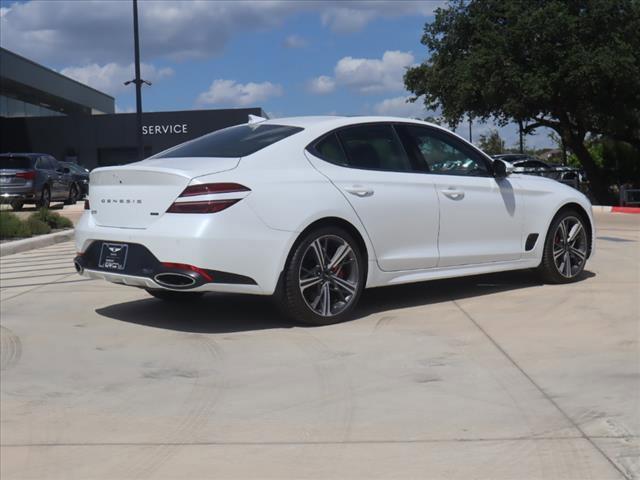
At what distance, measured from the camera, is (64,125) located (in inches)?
2094

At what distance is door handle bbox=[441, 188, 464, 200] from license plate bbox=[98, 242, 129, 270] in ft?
9.03

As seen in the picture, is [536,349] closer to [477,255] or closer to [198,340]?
[477,255]

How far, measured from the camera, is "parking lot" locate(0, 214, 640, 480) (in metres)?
3.77

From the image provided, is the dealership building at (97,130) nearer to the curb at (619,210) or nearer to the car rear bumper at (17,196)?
the car rear bumper at (17,196)

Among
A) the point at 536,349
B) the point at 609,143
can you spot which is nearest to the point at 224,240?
the point at 536,349

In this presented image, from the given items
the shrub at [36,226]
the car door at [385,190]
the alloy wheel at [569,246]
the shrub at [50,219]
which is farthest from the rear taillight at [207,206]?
the shrub at [50,219]

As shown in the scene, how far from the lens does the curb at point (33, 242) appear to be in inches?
471

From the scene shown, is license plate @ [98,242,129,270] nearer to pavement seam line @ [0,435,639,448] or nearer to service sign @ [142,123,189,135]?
pavement seam line @ [0,435,639,448]

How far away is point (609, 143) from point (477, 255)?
1014 inches

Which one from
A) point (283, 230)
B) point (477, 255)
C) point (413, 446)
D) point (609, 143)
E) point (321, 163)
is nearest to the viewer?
point (413, 446)

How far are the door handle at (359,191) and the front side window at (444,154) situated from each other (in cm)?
85

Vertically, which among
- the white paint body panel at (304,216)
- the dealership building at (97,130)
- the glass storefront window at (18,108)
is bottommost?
the white paint body panel at (304,216)

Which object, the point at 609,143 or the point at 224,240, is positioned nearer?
the point at 224,240

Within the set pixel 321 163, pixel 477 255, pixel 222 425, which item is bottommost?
pixel 222 425
